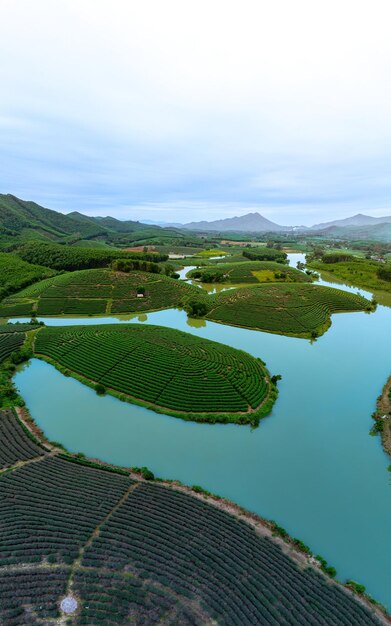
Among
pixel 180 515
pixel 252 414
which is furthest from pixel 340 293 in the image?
pixel 180 515

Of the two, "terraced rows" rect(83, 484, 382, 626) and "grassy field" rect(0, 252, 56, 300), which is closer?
"terraced rows" rect(83, 484, 382, 626)

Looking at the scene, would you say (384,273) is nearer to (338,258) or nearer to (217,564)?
(338,258)

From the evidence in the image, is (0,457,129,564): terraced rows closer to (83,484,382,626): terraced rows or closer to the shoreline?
(83,484,382,626): terraced rows

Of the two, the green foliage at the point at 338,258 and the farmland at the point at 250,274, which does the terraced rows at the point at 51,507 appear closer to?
the farmland at the point at 250,274

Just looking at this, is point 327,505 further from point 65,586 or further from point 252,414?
point 65,586

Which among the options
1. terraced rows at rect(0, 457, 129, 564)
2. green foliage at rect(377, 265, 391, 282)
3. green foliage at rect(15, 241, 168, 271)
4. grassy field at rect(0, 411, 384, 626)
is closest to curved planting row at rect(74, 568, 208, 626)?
grassy field at rect(0, 411, 384, 626)

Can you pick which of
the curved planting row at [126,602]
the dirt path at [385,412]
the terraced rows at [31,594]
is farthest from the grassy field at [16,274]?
the dirt path at [385,412]
